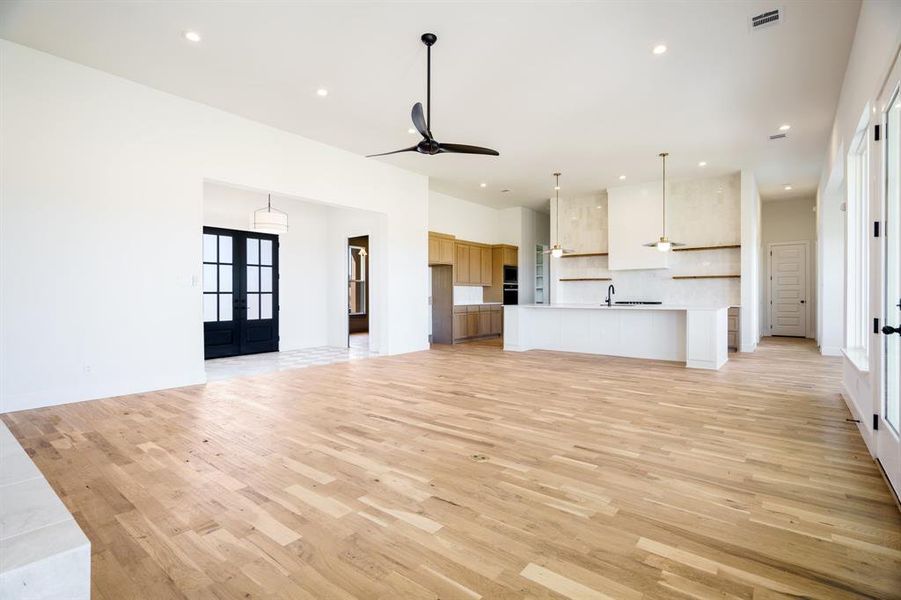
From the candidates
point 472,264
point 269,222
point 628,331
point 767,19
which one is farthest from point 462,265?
point 767,19

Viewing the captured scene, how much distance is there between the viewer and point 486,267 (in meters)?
11.2

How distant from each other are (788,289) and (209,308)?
1326 cm

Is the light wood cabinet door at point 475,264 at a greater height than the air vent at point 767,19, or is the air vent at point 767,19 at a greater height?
the air vent at point 767,19

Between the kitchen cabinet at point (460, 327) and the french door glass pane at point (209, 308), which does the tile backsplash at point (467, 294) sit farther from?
the french door glass pane at point (209, 308)

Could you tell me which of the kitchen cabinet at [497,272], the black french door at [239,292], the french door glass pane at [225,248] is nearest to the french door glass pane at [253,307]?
the black french door at [239,292]

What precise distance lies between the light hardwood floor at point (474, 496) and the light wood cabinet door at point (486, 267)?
667cm

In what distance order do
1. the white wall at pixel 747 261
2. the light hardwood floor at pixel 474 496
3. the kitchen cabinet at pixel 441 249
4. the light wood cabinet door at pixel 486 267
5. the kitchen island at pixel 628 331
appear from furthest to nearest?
the light wood cabinet door at pixel 486 267
the kitchen cabinet at pixel 441 249
the white wall at pixel 747 261
the kitchen island at pixel 628 331
the light hardwood floor at pixel 474 496

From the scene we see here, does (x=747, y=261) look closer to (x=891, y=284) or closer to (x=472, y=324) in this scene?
(x=472, y=324)

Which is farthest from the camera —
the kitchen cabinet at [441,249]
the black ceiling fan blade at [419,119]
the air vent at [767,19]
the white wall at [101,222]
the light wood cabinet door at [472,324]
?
the light wood cabinet door at [472,324]

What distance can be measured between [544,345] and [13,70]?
26.7 feet

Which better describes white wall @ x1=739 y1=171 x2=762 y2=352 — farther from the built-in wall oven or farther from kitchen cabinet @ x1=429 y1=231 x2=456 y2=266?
kitchen cabinet @ x1=429 y1=231 x2=456 y2=266

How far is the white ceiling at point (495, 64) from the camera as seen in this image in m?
3.73

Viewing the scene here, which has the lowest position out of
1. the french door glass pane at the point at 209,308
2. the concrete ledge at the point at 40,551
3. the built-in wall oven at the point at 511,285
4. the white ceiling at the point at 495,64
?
the concrete ledge at the point at 40,551

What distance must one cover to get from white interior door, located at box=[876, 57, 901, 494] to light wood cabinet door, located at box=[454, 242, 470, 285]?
7.89m
